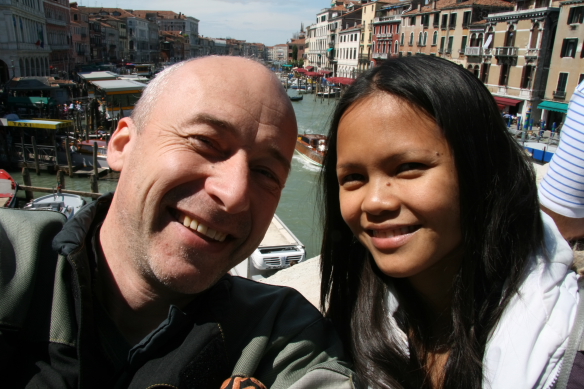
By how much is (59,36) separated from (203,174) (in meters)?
49.5

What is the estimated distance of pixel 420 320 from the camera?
1509mm

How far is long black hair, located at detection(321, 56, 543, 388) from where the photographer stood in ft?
4.05

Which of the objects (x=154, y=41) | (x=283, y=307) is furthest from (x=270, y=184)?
(x=154, y=41)

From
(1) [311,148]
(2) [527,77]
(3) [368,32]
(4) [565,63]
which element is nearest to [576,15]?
(4) [565,63]

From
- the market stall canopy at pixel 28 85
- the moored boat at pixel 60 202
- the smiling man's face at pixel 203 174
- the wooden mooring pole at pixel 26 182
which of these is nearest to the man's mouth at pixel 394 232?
the smiling man's face at pixel 203 174

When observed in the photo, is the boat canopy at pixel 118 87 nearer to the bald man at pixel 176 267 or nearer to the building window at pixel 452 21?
the building window at pixel 452 21

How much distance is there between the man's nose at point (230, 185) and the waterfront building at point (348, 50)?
47086mm

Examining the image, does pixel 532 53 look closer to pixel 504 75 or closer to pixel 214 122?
pixel 504 75

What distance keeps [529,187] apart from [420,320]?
0.57 meters

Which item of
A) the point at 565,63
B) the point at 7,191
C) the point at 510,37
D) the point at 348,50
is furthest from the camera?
the point at 348,50

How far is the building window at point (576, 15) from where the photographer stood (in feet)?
62.2

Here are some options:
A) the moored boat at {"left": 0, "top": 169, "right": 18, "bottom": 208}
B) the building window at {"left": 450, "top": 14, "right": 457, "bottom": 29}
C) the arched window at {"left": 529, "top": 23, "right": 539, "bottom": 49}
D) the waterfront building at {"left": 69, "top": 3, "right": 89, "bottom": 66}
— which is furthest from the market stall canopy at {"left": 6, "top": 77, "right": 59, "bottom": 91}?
the waterfront building at {"left": 69, "top": 3, "right": 89, "bottom": 66}

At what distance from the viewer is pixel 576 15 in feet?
63.1

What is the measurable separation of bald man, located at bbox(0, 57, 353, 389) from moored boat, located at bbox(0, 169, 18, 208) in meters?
11.6
